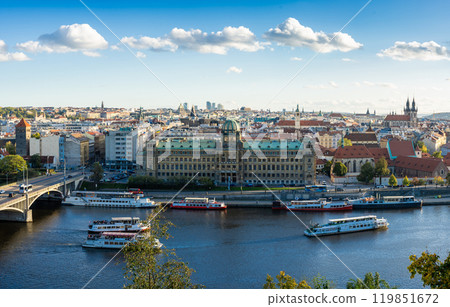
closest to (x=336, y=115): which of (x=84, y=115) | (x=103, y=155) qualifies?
(x=84, y=115)

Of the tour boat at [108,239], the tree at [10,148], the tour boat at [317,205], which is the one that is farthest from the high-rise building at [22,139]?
the tour boat at [317,205]

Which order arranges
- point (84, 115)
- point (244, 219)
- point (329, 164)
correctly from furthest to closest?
point (84, 115), point (329, 164), point (244, 219)

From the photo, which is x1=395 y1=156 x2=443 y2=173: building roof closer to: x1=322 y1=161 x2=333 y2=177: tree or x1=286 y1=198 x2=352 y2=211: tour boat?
x1=322 y1=161 x2=333 y2=177: tree

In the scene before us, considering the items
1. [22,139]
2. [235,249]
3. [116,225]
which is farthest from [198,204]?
[22,139]

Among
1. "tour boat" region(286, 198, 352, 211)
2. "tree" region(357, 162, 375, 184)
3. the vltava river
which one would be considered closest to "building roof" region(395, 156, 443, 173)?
"tree" region(357, 162, 375, 184)

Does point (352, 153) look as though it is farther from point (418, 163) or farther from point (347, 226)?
point (347, 226)

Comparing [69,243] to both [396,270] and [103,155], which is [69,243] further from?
[103,155]

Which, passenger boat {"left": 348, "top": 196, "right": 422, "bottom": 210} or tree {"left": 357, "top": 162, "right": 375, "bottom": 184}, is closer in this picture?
passenger boat {"left": 348, "top": 196, "right": 422, "bottom": 210}

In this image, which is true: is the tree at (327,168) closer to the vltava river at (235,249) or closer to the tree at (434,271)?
the vltava river at (235,249)
